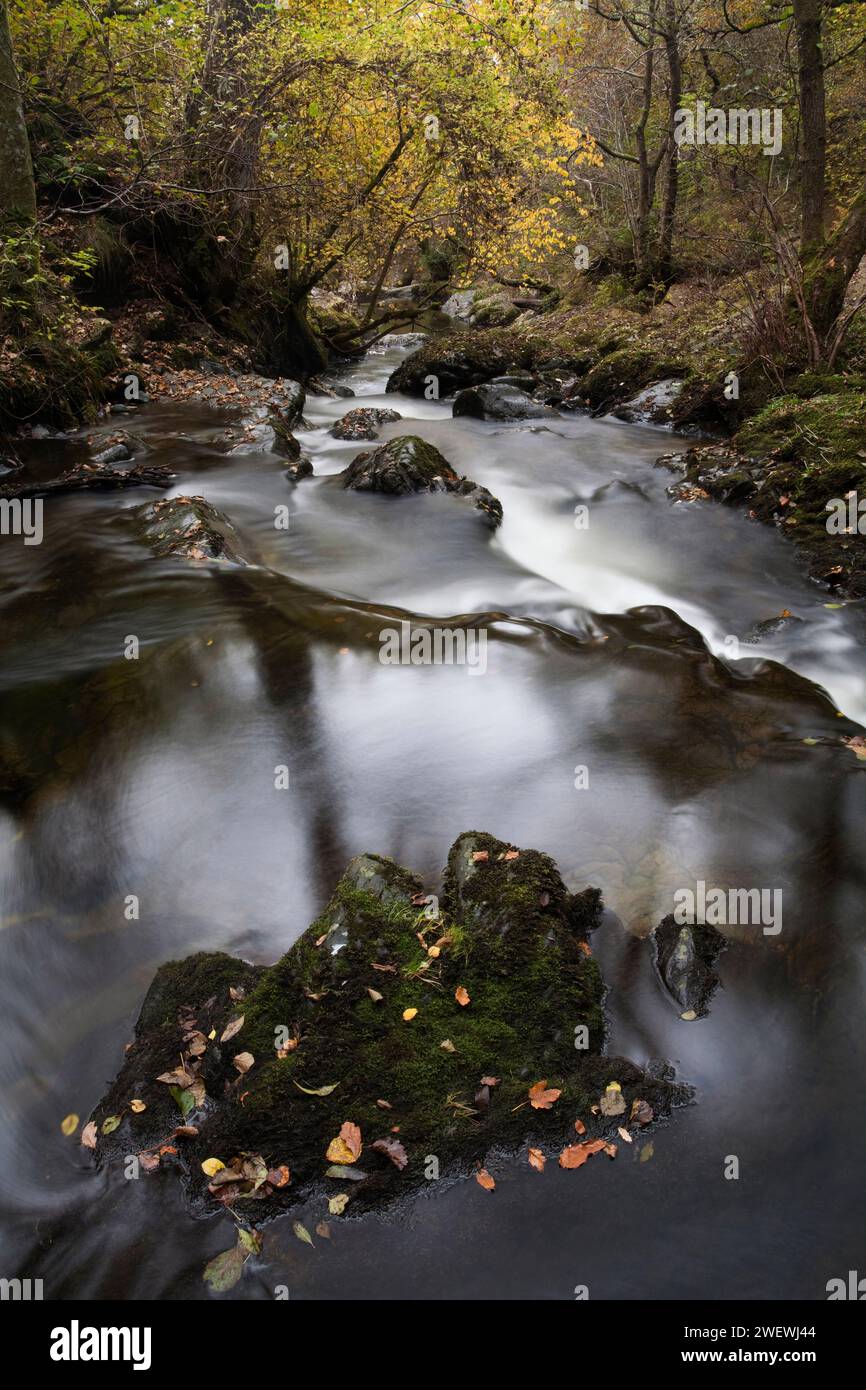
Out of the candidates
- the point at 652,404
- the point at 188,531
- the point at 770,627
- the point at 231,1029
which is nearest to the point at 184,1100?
the point at 231,1029

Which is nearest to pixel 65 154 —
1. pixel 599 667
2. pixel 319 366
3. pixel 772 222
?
pixel 319 366

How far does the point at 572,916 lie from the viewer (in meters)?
3.93

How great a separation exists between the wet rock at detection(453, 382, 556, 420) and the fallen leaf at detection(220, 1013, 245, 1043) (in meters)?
13.4

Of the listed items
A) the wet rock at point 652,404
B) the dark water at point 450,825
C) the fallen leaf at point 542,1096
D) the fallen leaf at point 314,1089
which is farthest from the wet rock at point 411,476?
the fallen leaf at point 314,1089

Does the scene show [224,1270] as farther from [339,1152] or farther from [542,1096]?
[542,1096]

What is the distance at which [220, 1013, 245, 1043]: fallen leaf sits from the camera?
134 inches

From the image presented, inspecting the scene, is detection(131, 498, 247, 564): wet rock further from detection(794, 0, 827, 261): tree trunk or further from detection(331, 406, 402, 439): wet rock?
detection(794, 0, 827, 261): tree trunk

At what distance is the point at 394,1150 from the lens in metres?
3.06

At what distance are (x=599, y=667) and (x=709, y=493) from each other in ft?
16.3

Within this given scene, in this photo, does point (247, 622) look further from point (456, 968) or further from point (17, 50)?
point (17, 50)

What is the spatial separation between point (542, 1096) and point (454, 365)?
17121mm

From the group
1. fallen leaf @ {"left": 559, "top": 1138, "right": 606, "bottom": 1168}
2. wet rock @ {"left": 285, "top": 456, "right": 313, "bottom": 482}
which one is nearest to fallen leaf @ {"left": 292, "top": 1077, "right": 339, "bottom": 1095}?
fallen leaf @ {"left": 559, "top": 1138, "right": 606, "bottom": 1168}

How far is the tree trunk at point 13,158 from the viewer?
9.58 metres

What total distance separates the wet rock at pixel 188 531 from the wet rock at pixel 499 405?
7836 mm
